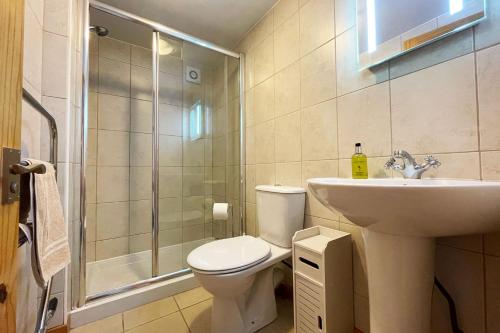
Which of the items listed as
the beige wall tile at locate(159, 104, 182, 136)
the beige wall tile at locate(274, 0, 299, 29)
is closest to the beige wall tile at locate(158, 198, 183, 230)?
the beige wall tile at locate(159, 104, 182, 136)

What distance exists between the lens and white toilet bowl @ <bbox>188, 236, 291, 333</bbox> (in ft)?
3.25

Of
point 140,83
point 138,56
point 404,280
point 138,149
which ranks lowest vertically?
point 404,280

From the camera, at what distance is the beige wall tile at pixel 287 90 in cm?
142

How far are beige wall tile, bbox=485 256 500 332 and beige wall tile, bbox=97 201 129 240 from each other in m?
2.40

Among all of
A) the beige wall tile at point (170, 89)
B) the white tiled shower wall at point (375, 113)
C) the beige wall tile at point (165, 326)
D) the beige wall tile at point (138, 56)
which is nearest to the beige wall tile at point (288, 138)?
the white tiled shower wall at point (375, 113)

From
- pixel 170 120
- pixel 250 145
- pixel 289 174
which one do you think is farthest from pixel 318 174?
pixel 170 120

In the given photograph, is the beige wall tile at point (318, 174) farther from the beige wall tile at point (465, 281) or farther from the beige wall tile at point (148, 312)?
the beige wall tile at point (148, 312)

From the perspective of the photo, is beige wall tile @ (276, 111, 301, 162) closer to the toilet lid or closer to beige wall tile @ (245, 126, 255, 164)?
beige wall tile @ (245, 126, 255, 164)

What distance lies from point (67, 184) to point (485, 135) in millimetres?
1827

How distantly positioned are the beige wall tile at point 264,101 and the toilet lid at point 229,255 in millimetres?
952

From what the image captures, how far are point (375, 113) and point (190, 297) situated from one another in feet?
5.25

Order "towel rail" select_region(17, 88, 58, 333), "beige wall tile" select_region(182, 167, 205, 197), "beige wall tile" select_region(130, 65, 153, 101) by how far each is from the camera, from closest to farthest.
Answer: "towel rail" select_region(17, 88, 58, 333) → "beige wall tile" select_region(182, 167, 205, 197) → "beige wall tile" select_region(130, 65, 153, 101)

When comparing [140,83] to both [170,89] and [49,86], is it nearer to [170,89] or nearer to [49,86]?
[170,89]

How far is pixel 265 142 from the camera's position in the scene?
5.61ft
